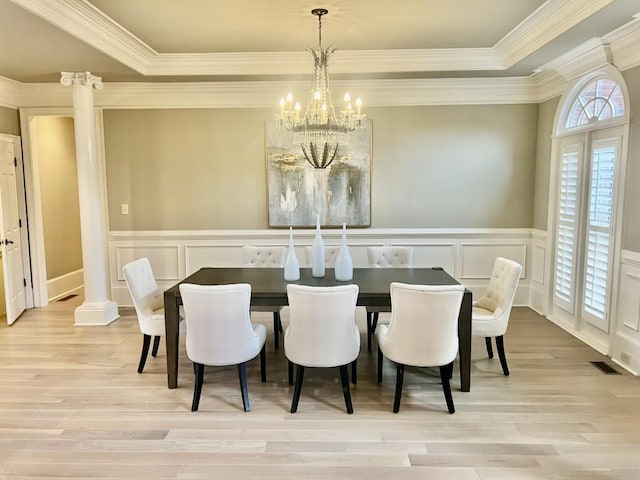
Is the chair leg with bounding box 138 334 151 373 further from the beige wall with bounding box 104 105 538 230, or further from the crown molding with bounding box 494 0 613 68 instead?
the crown molding with bounding box 494 0 613 68

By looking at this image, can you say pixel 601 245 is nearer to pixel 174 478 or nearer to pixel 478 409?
pixel 478 409

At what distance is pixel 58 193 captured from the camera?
20.5ft

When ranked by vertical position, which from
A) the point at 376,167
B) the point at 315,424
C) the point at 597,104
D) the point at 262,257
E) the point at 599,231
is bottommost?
the point at 315,424

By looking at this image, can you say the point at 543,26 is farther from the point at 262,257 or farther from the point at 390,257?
the point at 262,257

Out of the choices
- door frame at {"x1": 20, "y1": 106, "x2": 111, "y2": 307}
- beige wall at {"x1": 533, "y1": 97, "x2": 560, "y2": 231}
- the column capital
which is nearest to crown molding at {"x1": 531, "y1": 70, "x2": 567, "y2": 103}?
beige wall at {"x1": 533, "y1": 97, "x2": 560, "y2": 231}

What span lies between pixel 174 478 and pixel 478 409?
76.9 inches

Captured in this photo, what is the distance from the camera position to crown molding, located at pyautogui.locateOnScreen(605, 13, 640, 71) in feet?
11.0

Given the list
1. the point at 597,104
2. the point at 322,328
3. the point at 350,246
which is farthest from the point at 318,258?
the point at 597,104

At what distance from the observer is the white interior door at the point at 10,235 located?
4.84 m

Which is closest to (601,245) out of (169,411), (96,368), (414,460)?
(414,460)

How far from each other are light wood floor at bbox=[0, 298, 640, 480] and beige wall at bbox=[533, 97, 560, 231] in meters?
1.84

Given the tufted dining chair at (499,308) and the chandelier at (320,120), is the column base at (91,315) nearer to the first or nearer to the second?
the chandelier at (320,120)

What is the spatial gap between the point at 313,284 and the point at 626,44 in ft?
10.5

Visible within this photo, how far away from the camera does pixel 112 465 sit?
236 centimetres
